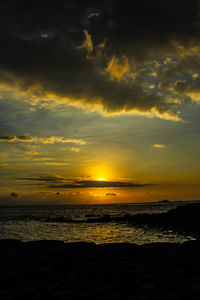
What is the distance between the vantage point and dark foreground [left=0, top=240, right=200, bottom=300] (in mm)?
5366

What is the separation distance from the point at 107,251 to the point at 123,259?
1.34 meters

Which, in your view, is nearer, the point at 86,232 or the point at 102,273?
the point at 102,273

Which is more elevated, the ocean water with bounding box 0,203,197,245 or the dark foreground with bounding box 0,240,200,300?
the dark foreground with bounding box 0,240,200,300

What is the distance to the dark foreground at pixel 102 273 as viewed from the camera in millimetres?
5366

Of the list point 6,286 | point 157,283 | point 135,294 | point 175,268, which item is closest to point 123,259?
point 175,268

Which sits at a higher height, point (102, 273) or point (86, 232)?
point (102, 273)

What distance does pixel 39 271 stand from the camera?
7320mm

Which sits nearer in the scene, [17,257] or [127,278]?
[127,278]

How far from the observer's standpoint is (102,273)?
22.9 feet

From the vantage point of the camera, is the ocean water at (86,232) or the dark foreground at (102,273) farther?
the ocean water at (86,232)

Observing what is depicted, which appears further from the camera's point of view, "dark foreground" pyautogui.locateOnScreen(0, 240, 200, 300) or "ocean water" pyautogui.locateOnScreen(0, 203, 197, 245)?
"ocean water" pyautogui.locateOnScreen(0, 203, 197, 245)

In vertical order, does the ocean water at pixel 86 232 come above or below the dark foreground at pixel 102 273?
below

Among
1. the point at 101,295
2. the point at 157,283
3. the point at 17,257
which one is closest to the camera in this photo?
the point at 101,295

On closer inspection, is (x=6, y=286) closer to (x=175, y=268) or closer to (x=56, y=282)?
(x=56, y=282)
